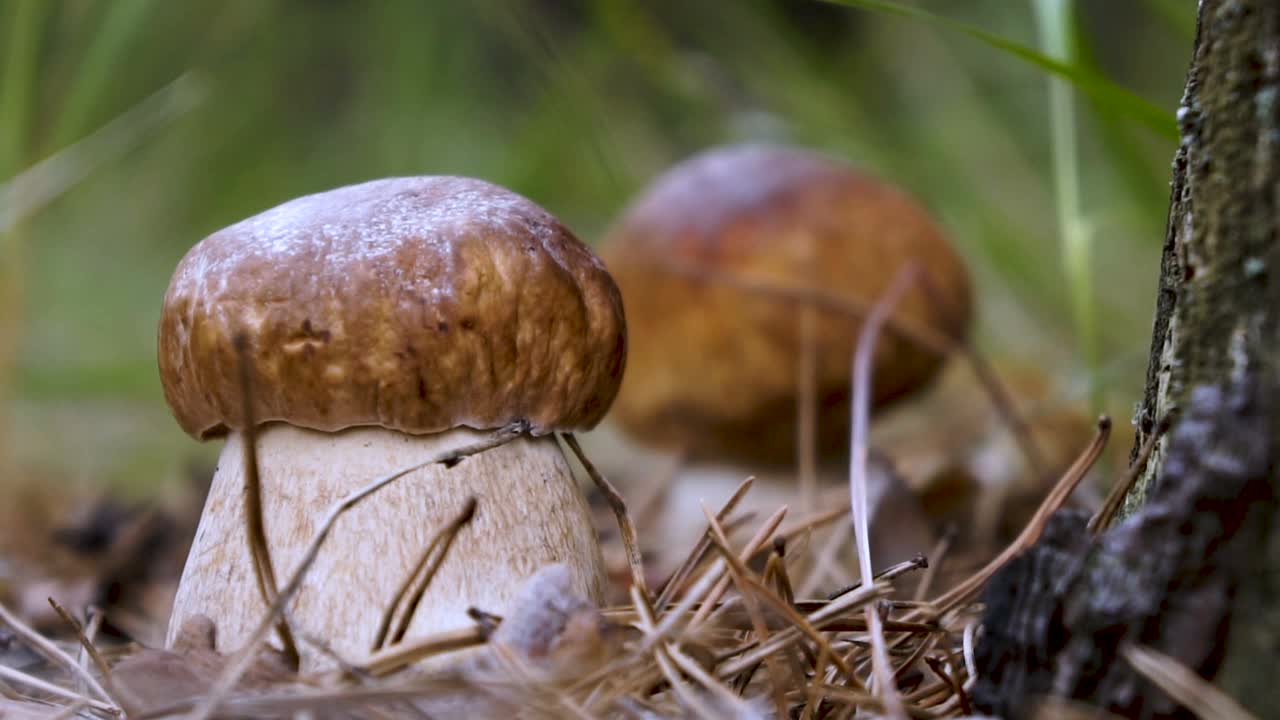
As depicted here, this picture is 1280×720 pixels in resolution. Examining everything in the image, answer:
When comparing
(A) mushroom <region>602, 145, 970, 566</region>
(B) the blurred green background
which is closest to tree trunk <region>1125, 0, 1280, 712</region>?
(A) mushroom <region>602, 145, 970, 566</region>

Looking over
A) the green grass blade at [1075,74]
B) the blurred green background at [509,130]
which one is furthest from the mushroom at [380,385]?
the blurred green background at [509,130]

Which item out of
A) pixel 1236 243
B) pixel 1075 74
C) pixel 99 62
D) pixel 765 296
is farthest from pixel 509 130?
pixel 1236 243

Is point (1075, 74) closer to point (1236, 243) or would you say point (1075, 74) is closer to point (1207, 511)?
point (1236, 243)

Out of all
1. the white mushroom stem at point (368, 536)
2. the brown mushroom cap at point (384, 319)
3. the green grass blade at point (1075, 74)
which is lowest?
the white mushroom stem at point (368, 536)

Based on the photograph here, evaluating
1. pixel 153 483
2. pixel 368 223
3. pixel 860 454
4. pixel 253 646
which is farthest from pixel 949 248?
pixel 153 483

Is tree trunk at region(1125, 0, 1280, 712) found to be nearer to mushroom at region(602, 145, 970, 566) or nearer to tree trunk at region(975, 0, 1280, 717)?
tree trunk at region(975, 0, 1280, 717)

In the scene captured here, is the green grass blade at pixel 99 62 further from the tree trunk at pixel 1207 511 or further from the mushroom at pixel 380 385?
the tree trunk at pixel 1207 511
